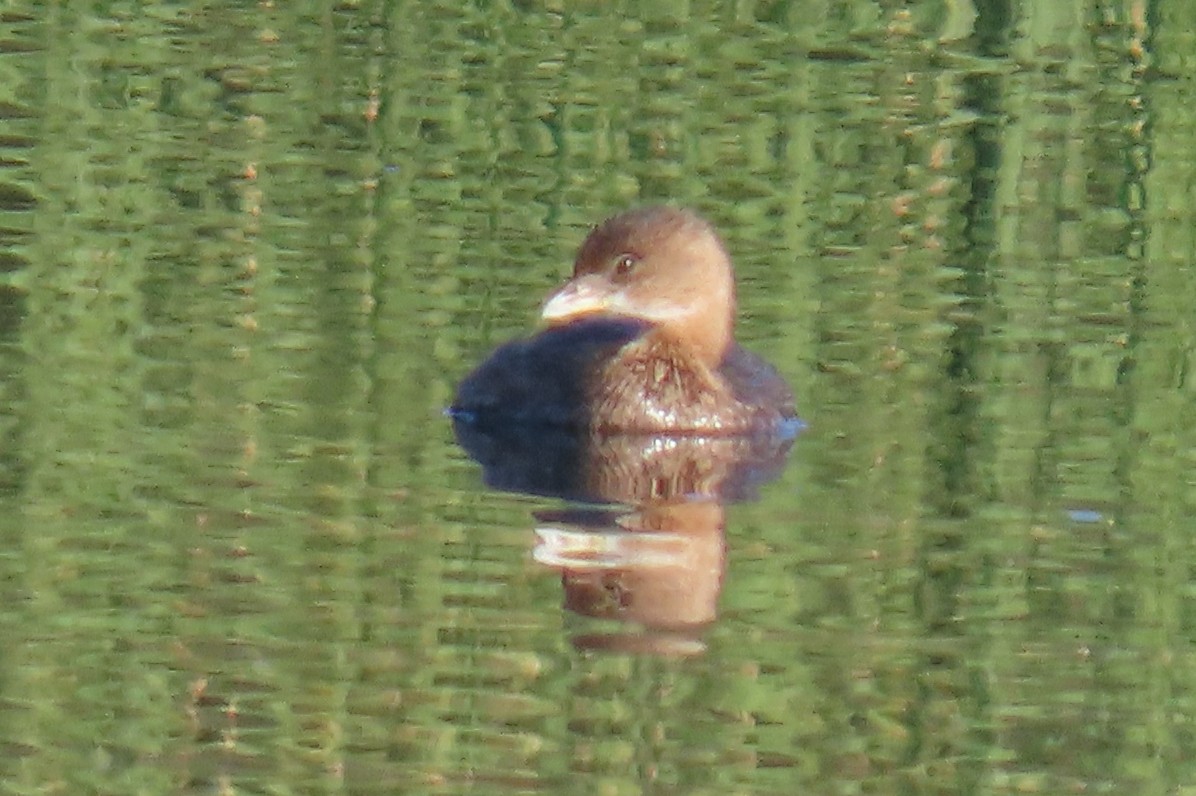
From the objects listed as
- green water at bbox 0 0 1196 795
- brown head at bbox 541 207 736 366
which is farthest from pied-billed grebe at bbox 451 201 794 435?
green water at bbox 0 0 1196 795

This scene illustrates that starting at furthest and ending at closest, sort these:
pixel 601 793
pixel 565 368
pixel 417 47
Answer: pixel 417 47
pixel 565 368
pixel 601 793

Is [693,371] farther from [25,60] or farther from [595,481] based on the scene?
[25,60]

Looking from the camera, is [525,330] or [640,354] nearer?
[640,354]

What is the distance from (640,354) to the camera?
1156cm

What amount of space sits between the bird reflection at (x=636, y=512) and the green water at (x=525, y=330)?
88mm

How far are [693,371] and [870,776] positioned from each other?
181 inches

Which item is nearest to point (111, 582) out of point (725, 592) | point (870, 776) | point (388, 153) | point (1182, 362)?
point (725, 592)

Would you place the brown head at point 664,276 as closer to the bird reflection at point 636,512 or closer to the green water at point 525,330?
the green water at point 525,330

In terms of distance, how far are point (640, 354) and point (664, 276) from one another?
1.32 feet

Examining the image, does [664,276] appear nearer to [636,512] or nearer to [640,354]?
[640,354]

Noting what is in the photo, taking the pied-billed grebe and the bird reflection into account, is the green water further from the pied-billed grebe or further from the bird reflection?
the pied-billed grebe

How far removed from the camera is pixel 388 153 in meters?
15.2

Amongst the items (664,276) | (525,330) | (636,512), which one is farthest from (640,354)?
(636,512)

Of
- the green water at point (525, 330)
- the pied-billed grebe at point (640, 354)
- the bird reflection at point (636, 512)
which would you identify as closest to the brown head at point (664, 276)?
the pied-billed grebe at point (640, 354)
